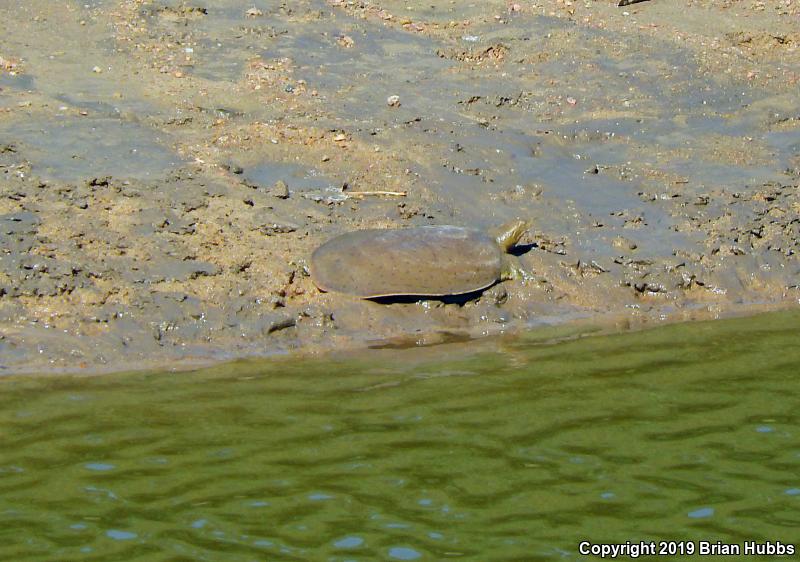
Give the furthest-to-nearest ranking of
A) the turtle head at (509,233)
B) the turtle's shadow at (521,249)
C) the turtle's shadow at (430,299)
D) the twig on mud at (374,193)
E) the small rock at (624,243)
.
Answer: the twig on mud at (374,193)
the small rock at (624,243)
the turtle's shadow at (521,249)
the turtle head at (509,233)
the turtle's shadow at (430,299)

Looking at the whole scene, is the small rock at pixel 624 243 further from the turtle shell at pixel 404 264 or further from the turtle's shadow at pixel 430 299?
the turtle's shadow at pixel 430 299

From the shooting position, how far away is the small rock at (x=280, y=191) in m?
7.89

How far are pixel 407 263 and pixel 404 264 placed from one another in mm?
19

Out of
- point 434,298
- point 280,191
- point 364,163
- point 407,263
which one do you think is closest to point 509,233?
point 434,298

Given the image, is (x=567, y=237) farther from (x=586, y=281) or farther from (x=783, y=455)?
(x=783, y=455)

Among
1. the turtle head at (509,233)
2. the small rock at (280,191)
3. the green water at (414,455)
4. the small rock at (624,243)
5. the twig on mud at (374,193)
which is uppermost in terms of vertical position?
the small rock at (280,191)

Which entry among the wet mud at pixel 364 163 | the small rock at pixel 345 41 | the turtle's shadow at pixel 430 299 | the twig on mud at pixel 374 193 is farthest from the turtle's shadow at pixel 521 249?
the small rock at pixel 345 41

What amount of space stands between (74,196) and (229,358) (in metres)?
1.83

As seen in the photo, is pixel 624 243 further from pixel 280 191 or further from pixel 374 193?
pixel 280 191

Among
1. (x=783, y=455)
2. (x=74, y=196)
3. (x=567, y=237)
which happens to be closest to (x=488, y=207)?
(x=567, y=237)

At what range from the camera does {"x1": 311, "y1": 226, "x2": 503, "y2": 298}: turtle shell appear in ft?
22.8

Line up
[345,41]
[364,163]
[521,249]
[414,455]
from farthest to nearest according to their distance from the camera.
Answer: [345,41] < [364,163] < [521,249] < [414,455]

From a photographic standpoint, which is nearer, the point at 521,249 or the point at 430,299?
the point at 430,299

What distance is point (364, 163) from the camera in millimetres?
8359
